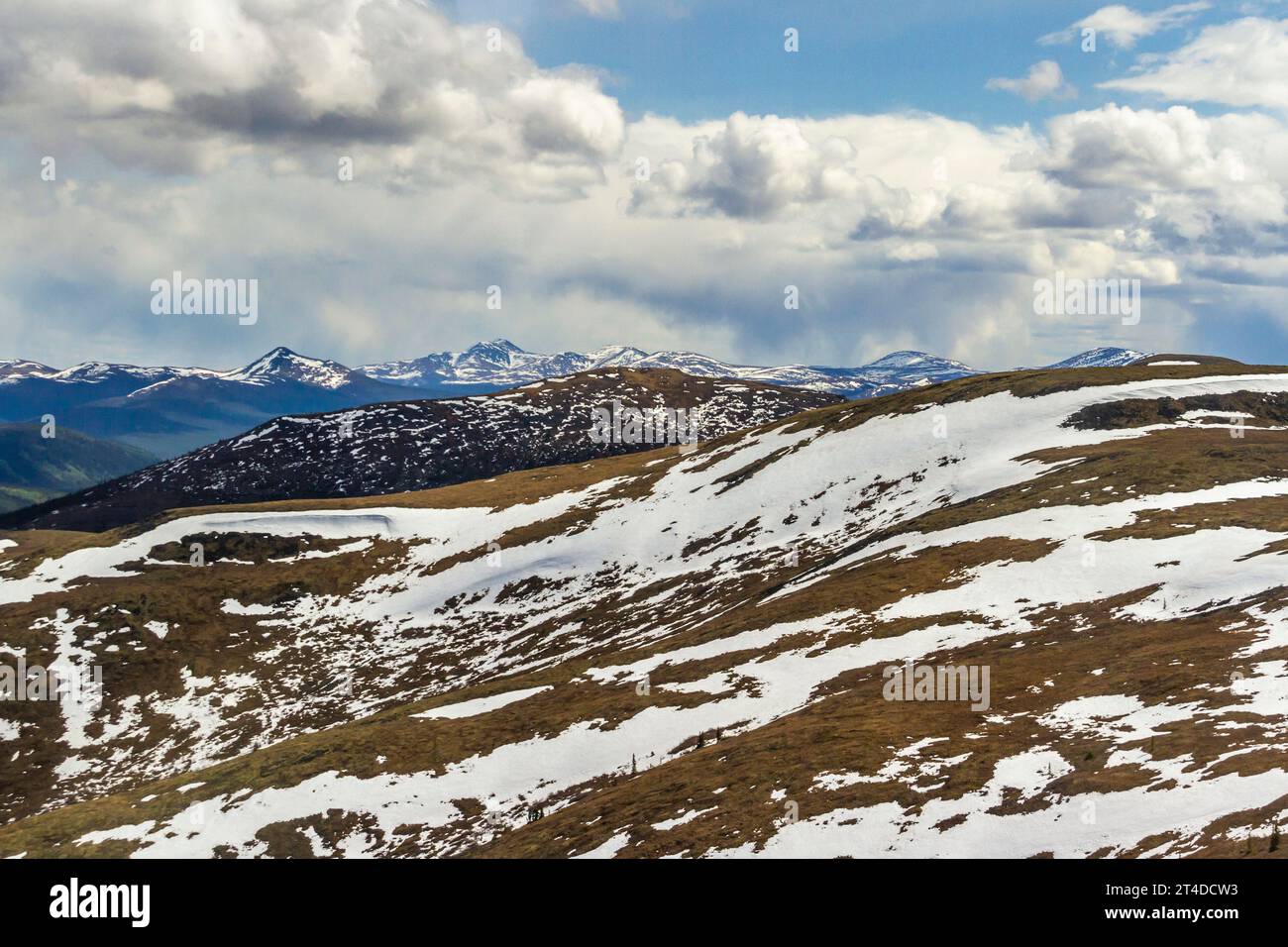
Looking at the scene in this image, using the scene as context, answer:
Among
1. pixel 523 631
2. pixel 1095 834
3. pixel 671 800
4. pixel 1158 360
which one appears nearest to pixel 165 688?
pixel 523 631

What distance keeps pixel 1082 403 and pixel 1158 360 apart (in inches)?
1497

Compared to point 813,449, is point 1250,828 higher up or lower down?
lower down

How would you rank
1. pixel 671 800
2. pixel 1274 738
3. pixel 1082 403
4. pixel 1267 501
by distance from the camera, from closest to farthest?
pixel 1274 738 → pixel 671 800 → pixel 1267 501 → pixel 1082 403

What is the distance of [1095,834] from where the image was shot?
24.9 m

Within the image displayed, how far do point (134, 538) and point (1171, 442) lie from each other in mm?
126110

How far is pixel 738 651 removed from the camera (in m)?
56.3

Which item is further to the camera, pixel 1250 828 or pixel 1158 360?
pixel 1158 360

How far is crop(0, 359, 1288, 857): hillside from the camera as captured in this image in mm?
31250

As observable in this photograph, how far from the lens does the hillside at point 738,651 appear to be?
1230 inches

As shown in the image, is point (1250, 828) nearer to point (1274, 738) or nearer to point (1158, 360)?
point (1274, 738)

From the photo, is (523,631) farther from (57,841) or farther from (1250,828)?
(1250,828)
